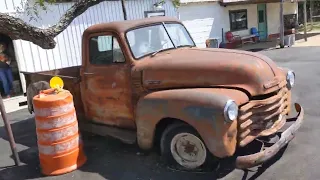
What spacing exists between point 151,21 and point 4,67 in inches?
249

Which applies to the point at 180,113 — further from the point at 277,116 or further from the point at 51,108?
the point at 51,108

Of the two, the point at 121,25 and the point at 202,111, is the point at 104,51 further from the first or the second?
the point at 202,111

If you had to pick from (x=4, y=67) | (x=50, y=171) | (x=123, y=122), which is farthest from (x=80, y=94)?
(x=4, y=67)

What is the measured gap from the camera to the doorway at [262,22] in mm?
22803

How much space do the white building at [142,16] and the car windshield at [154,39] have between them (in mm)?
5871

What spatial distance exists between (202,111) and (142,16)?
1072 centimetres

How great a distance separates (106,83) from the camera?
5.31 metres

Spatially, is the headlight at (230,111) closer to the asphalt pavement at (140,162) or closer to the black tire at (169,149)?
the black tire at (169,149)

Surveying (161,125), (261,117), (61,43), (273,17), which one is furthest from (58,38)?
(273,17)

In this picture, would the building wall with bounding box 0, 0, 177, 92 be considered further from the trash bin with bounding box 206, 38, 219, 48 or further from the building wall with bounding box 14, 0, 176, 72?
the trash bin with bounding box 206, 38, 219, 48

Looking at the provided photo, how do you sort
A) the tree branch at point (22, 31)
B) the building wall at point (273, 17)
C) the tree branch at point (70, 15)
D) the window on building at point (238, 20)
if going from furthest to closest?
1. the building wall at point (273, 17)
2. the window on building at point (238, 20)
3. the tree branch at point (70, 15)
4. the tree branch at point (22, 31)

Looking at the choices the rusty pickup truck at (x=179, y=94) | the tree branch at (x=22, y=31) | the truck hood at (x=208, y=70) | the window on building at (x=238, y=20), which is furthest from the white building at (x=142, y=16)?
the truck hood at (x=208, y=70)

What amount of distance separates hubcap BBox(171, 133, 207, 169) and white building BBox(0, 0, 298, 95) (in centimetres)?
693

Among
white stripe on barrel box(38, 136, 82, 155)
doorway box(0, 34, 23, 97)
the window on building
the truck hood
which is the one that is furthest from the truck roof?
the window on building
